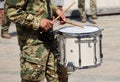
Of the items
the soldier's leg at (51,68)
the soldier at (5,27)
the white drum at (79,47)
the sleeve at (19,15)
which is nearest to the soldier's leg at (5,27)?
the soldier at (5,27)

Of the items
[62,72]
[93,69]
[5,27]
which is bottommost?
[93,69]

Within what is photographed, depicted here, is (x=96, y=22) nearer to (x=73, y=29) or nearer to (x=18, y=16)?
(x=73, y=29)

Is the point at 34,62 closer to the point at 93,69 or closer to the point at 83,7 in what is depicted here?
the point at 93,69

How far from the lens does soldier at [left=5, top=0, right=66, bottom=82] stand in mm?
3104

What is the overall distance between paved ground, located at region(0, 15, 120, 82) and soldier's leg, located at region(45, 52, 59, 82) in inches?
69.7

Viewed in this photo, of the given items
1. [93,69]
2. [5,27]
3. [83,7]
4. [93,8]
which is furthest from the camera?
[93,8]

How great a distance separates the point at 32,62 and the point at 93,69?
8.39 feet

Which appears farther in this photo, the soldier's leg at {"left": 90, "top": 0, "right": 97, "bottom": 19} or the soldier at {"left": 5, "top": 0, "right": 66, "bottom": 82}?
the soldier's leg at {"left": 90, "top": 0, "right": 97, "bottom": 19}

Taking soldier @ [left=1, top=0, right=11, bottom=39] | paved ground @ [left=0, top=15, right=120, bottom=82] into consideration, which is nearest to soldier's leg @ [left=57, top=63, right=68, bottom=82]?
paved ground @ [left=0, top=15, right=120, bottom=82]

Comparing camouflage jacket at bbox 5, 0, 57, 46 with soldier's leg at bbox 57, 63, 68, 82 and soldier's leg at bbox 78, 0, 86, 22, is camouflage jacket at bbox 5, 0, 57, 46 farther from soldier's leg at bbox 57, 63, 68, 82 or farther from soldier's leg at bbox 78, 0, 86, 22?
soldier's leg at bbox 78, 0, 86, 22

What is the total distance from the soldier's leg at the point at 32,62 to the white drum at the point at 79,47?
32 centimetres

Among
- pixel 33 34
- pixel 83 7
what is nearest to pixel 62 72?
pixel 33 34

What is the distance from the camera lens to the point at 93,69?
18.6 feet

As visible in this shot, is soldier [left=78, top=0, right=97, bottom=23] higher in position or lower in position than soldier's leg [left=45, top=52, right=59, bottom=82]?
lower
